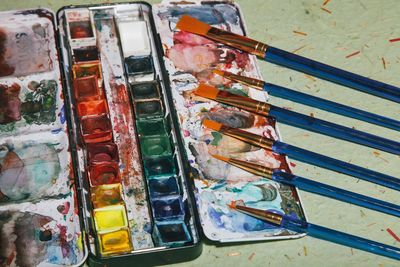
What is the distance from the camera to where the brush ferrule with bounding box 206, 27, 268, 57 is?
1.40 metres

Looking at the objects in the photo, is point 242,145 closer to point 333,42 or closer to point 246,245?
point 246,245

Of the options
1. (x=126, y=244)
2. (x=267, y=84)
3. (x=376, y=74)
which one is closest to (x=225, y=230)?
(x=126, y=244)

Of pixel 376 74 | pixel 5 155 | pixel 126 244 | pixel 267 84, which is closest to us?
pixel 126 244

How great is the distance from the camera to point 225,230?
3.90ft

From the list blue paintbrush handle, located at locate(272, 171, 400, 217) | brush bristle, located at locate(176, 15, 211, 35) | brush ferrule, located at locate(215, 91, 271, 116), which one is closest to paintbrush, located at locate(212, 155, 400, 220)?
blue paintbrush handle, located at locate(272, 171, 400, 217)

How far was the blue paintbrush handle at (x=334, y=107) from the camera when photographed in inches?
53.1

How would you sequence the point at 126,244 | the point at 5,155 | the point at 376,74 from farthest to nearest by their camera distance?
the point at 376,74 → the point at 5,155 → the point at 126,244

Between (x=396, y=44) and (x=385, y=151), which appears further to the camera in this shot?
(x=396, y=44)

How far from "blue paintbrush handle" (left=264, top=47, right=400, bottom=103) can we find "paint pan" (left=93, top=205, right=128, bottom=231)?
51 cm

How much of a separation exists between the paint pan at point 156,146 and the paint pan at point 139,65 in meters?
0.16

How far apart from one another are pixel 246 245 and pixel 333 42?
0.59 m

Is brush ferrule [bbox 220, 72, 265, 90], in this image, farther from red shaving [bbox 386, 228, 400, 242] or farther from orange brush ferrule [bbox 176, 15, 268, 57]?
red shaving [bbox 386, 228, 400, 242]

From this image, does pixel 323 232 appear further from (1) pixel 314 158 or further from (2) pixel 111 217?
(2) pixel 111 217

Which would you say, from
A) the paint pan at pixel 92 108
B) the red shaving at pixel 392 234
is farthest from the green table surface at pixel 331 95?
the paint pan at pixel 92 108
